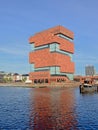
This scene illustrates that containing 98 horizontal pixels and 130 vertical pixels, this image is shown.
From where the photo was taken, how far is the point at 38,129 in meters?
39.2

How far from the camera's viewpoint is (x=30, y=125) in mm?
42375

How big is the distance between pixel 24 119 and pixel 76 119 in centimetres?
1015

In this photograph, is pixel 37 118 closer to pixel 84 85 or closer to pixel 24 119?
pixel 24 119

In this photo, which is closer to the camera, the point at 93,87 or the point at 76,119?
the point at 76,119

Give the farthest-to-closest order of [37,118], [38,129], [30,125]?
[37,118] → [30,125] → [38,129]

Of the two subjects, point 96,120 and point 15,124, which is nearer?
point 15,124

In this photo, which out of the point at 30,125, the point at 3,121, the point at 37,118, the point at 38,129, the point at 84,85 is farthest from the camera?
the point at 84,85

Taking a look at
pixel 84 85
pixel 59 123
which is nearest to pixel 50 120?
pixel 59 123

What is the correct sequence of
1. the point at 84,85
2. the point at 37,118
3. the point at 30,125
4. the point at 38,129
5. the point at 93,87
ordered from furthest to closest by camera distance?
the point at 93,87 → the point at 84,85 → the point at 37,118 → the point at 30,125 → the point at 38,129

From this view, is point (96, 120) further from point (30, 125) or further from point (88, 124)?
point (30, 125)

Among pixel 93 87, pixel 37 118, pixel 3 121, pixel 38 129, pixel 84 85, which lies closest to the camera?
pixel 38 129

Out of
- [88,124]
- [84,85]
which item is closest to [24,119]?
[88,124]

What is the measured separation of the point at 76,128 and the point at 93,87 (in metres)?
107

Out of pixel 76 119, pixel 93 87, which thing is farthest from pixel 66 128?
pixel 93 87
